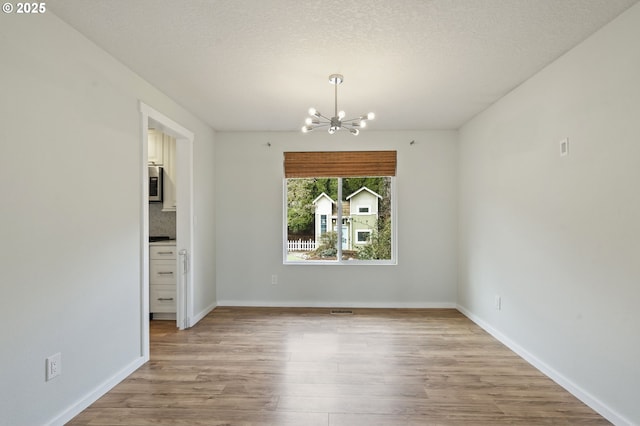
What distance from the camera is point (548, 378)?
8.46ft

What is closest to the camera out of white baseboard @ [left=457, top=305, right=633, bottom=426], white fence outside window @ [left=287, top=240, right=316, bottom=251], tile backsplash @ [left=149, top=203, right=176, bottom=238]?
white baseboard @ [left=457, top=305, right=633, bottom=426]

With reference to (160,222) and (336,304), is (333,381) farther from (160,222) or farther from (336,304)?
(160,222)

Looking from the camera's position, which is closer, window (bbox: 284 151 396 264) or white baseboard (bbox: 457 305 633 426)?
white baseboard (bbox: 457 305 633 426)

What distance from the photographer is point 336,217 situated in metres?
4.70

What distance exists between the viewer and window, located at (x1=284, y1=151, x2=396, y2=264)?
465 centimetres

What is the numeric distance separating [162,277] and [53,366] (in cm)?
208

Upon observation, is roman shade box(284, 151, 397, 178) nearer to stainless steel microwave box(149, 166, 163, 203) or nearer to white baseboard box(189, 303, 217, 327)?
stainless steel microwave box(149, 166, 163, 203)

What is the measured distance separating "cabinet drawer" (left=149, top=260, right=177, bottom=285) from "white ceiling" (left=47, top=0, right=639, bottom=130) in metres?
1.90

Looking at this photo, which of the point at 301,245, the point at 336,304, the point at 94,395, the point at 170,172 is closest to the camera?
the point at 94,395

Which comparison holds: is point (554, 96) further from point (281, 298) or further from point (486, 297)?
point (281, 298)

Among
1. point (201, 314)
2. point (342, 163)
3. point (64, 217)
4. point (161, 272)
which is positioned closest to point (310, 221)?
point (342, 163)

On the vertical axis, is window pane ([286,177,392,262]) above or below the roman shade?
below

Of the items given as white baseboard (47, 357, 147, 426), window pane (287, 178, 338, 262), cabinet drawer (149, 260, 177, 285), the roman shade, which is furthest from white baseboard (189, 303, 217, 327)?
the roman shade

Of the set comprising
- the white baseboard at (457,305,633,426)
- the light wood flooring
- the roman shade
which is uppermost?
the roman shade
